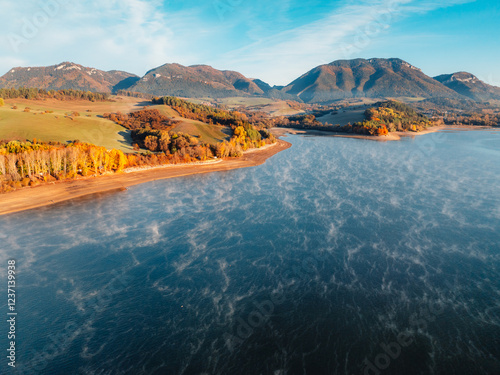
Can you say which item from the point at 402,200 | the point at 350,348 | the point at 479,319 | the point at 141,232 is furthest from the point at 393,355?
the point at 402,200

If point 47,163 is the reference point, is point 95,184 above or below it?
below

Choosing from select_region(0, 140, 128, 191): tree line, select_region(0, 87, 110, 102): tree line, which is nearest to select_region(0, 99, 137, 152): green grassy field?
select_region(0, 140, 128, 191): tree line

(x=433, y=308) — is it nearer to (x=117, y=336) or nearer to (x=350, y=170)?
(x=117, y=336)

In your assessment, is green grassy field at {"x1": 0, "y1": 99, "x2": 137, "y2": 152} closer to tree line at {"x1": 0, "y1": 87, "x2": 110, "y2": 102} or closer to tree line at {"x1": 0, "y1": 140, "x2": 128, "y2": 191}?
tree line at {"x1": 0, "y1": 140, "x2": 128, "y2": 191}

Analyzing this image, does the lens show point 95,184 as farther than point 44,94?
No

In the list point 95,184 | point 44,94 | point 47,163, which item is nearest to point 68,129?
point 47,163

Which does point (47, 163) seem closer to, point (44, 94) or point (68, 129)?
point (68, 129)

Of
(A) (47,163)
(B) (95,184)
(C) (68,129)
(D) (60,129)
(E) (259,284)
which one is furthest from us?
(C) (68,129)

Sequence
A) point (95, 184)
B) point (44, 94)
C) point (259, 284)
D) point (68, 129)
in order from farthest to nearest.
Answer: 1. point (44, 94)
2. point (68, 129)
3. point (95, 184)
4. point (259, 284)
